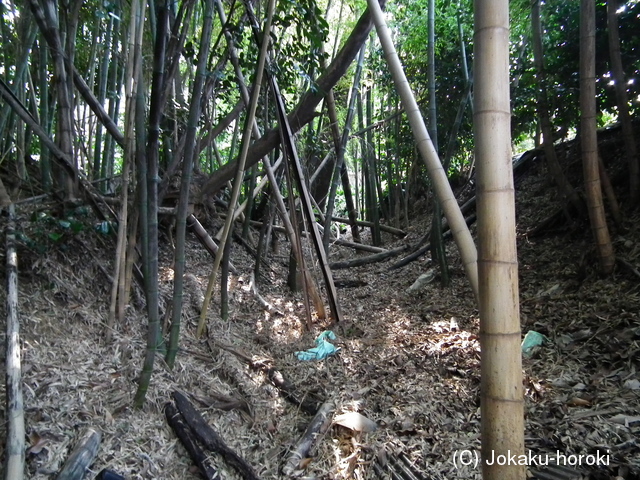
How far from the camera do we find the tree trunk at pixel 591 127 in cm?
246

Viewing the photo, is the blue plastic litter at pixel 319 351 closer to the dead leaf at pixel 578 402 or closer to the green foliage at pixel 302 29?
the dead leaf at pixel 578 402

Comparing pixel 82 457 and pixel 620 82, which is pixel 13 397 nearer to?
pixel 82 457

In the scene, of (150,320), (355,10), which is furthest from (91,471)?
(355,10)

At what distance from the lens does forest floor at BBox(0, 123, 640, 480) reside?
163 cm

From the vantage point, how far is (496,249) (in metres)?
1.00

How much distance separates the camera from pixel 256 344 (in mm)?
2803

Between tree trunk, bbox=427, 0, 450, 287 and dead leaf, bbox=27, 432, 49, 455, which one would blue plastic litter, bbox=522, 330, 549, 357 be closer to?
tree trunk, bbox=427, 0, 450, 287

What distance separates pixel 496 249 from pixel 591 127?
1992mm

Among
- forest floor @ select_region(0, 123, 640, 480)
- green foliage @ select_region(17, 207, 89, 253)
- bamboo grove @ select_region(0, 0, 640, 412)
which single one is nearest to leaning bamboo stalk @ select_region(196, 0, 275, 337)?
bamboo grove @ select_region(0, 0, 640, 412)

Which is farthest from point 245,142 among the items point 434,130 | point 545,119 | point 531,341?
point 545,119

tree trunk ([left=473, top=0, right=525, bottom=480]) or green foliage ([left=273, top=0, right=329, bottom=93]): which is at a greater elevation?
green foliage ([left=273, top=0, right=329, bottom=93])

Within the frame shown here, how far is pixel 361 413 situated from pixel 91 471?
114 cm

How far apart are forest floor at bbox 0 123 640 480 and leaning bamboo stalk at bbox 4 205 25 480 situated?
3.9 inches

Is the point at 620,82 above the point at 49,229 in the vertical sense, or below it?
above
